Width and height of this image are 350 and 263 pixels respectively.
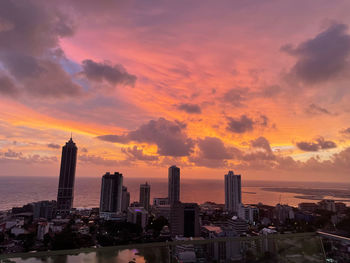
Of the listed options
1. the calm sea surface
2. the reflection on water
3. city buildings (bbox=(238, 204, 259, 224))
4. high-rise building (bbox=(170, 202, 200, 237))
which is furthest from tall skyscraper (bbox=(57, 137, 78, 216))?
the reflection on water

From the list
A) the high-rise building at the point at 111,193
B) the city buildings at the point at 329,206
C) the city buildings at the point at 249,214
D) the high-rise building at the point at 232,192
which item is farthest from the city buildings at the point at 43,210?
the city buildings at the point at 329,206

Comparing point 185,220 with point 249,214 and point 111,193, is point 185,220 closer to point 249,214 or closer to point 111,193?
point 249,214

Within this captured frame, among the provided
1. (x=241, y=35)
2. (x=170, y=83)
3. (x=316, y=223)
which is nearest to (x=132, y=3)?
(x=241, y=35)

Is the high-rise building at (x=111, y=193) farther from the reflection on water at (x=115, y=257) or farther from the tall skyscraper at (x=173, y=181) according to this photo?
the reflection on water at (x=115, y=257)

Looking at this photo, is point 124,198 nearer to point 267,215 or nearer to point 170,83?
point 267,215

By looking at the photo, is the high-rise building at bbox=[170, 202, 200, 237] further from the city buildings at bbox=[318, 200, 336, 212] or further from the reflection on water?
the reflection on water

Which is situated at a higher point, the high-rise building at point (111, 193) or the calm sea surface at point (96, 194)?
the high-rise building at point (111, 193)
